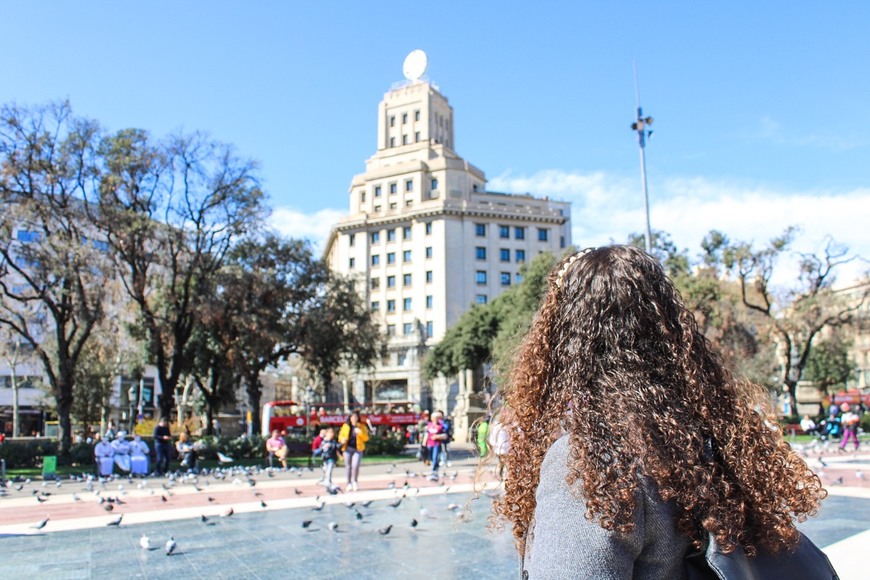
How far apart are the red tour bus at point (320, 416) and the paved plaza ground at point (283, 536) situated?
61.1 ft

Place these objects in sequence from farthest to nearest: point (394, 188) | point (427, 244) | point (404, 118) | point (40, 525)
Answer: point (404, 118) → point (394, 188) → point (427, 244) → point (40, 525)

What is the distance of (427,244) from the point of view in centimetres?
7244

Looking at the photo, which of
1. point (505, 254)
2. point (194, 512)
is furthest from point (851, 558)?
point (505, 254)

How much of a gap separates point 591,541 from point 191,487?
16.1 meters

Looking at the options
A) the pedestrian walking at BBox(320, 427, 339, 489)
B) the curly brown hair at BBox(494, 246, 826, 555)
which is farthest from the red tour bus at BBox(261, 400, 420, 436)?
the curly brown hair at BBox(494, 246, 826, 555)

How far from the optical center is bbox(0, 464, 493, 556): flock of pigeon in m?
9.14

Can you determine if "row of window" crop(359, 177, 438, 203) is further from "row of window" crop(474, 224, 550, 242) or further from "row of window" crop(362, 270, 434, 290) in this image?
"row of window" crop(362, 270, 434, 290)

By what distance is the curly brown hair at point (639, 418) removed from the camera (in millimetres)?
1560

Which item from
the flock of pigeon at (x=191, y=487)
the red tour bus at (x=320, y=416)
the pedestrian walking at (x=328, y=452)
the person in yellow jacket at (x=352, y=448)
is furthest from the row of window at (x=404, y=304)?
the person in yellow jacket at (x=352, y=448)

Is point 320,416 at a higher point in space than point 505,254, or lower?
lower

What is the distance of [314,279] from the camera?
32500mm

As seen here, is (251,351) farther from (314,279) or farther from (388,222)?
(388,222)

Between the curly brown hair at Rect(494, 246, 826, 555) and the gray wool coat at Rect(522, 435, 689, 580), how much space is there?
3 centimetres

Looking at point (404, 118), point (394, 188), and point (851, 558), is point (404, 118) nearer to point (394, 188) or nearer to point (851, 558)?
point (394, 188)
